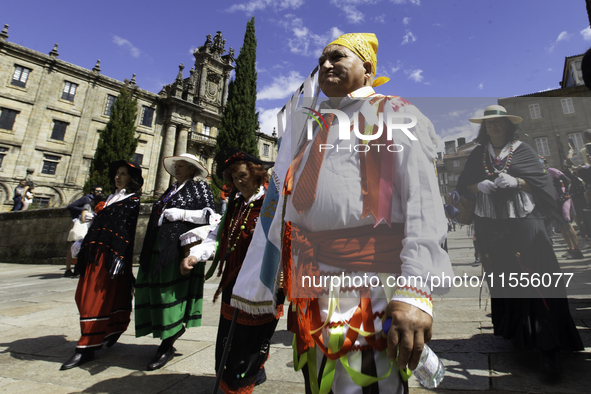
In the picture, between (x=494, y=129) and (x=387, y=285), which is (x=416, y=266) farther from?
(x=494, y=129)

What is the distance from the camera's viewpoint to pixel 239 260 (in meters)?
2.58

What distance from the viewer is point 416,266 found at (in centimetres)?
99

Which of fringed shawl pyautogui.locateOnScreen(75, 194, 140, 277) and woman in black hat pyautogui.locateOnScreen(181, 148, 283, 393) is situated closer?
woman in black hat pyautogui.locateOnScreen(181, 148, 283, 393)

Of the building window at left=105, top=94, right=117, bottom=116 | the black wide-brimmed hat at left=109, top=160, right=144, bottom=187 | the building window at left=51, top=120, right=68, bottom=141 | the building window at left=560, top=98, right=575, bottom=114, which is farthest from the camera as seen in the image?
the building window at left=105, top=94, right=117, bottom=116

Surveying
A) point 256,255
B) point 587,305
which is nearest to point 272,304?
point 256,255

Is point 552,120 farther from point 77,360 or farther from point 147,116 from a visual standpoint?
point 147,116

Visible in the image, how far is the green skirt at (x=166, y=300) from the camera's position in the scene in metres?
2.89

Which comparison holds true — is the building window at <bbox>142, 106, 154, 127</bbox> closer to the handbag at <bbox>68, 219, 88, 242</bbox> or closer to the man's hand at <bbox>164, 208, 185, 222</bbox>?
the handbag at <bbox>68, 219, 88, 242</bbox>

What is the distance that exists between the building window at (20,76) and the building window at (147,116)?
9.36 metres

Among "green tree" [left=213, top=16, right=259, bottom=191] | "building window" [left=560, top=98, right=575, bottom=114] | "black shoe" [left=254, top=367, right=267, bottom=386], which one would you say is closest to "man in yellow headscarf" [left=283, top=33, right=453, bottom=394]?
"building window" [left=560, top=98, right=575, bottom=114]

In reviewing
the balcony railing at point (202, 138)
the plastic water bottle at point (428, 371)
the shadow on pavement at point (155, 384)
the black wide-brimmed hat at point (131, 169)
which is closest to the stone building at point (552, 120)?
the plastic water bottle at point (428, 371)

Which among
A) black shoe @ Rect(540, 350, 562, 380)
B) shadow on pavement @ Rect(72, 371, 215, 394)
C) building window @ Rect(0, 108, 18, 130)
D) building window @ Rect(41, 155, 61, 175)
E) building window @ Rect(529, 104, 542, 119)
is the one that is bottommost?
shadow on pavement @ Rect(72, 371, 215, 394)

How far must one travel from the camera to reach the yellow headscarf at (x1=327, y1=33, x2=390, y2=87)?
1.52 metres

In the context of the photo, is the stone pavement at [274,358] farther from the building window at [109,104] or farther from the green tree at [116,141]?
the building window at [109,104]
